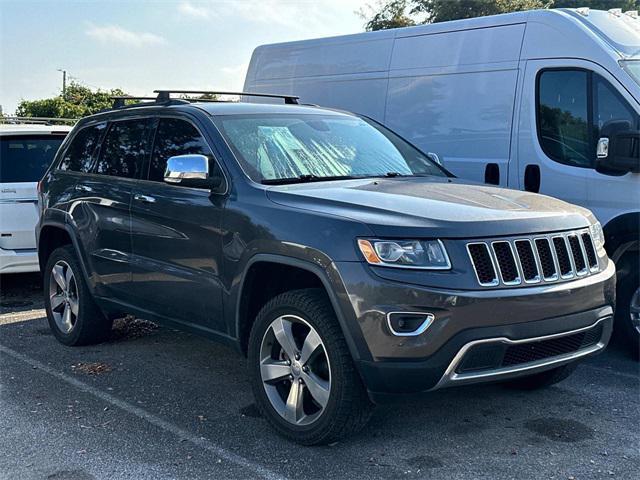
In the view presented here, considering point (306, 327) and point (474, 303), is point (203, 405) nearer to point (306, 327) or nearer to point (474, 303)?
point (306, 327)

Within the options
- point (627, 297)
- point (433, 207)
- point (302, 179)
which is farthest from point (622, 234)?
point (302, 179)

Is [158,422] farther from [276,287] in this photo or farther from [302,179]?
[302,179]

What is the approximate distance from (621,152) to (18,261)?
217 inches

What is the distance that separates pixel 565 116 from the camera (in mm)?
5957

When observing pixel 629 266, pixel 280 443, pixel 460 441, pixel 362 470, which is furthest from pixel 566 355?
pixel 629 266

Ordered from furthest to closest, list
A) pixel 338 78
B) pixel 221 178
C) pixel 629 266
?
pixel 338 78 → pixel 629 266 → pixel 221 178

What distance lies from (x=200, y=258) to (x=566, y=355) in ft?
7.03

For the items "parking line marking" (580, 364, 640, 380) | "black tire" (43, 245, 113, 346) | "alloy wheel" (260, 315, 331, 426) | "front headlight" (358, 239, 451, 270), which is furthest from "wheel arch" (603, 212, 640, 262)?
"black tire" (43, 245, 113, 346)

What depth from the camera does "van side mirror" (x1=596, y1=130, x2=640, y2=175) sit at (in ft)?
17.4

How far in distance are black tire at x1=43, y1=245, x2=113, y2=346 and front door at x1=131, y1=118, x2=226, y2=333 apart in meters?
0.88

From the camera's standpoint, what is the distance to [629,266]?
18.5 feet

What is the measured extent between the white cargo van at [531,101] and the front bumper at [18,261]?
3.49 metres

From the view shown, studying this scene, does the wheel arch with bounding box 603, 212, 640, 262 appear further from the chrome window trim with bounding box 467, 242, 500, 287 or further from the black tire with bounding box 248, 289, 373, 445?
the black tire with bounding box 248, 289, 373, 445

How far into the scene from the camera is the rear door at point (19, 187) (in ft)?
24.3
